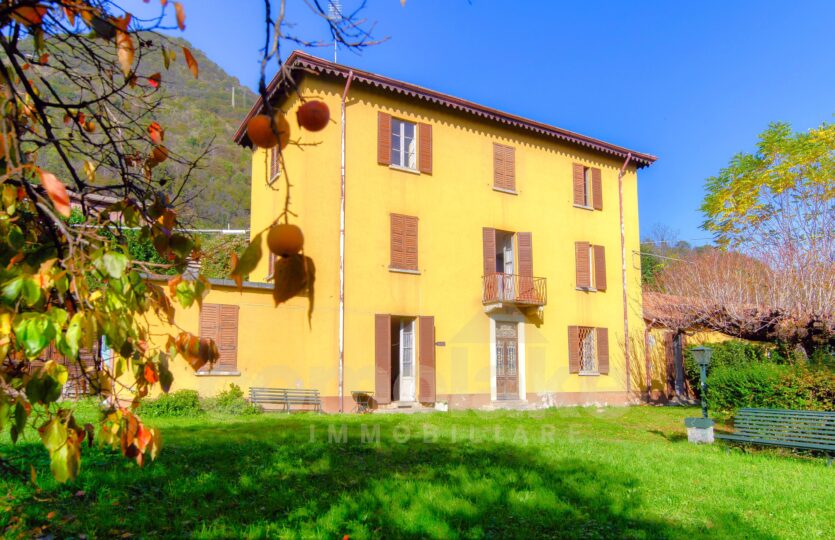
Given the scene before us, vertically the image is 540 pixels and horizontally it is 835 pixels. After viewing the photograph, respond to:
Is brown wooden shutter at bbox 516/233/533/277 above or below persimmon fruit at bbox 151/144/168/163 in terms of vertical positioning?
above

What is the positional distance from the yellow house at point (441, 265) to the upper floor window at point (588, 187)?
50 millimetres

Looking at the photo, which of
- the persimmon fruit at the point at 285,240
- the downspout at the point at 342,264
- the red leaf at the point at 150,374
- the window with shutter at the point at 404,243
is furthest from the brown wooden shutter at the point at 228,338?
the persimmon fruit at the point at 285,240

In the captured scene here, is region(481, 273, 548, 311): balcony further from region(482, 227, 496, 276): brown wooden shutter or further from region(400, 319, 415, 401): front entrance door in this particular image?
region(400, 319, 415, 401): front entrance door

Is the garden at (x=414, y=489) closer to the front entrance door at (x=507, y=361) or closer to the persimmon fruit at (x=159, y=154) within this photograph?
the persimmon fruit at (x=159, y=154)

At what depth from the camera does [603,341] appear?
17.4 meters

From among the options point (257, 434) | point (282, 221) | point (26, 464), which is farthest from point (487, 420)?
point (282, 221)

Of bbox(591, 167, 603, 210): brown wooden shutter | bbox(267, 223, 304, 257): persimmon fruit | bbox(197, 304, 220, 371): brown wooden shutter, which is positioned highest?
bbox(591, 167, 603, 210): brown wooden shutter

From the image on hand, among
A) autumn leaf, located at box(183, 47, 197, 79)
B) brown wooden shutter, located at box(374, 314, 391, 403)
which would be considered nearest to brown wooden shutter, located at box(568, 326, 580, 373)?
brown wooden shutter, located at box(374, 314, 391, 403)

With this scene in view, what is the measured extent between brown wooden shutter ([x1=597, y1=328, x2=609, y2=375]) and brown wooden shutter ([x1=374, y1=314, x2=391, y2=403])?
705 centimetres

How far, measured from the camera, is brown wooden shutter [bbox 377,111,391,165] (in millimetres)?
14016

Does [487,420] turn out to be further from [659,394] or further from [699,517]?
[659,394]

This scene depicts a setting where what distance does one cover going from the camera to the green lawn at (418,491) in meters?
4.45

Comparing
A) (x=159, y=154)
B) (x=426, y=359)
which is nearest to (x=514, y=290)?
(x=426, y=359)

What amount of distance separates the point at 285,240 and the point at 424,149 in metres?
14.2
